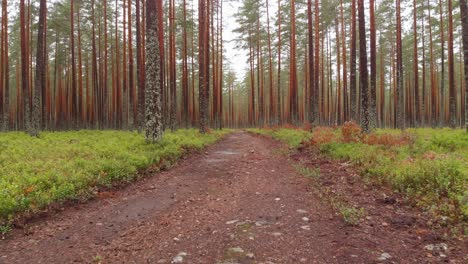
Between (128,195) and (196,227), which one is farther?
(128,195)

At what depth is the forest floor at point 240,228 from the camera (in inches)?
151

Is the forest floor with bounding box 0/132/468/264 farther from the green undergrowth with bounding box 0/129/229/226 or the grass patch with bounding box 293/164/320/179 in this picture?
the green undergrowth with bounding box 0/129/229/226

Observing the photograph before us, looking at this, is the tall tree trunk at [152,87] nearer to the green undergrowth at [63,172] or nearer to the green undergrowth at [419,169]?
the green undergrowth at [63,172]

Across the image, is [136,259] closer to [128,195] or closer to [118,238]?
[118,238]

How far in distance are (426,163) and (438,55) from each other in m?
33.7

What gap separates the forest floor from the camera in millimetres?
3842

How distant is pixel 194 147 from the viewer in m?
13.2

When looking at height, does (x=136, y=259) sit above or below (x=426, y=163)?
below

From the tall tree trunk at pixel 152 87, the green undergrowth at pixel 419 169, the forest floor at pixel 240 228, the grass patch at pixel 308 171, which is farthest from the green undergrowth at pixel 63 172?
the green undergrowth at pixel 419 169

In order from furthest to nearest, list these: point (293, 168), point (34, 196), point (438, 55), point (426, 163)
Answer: point (438, 55)
point (293, 168)
point (426, 163)
point (34, 196)

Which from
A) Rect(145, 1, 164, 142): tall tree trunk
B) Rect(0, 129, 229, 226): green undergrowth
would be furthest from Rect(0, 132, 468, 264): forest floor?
Rect(145, 1, 164, 142): tall tree trunk

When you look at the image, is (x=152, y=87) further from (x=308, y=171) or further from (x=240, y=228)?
(x=240, y=228)

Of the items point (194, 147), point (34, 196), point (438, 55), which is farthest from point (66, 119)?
point (438, 55)

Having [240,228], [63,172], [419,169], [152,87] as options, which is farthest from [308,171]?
[152,87]
